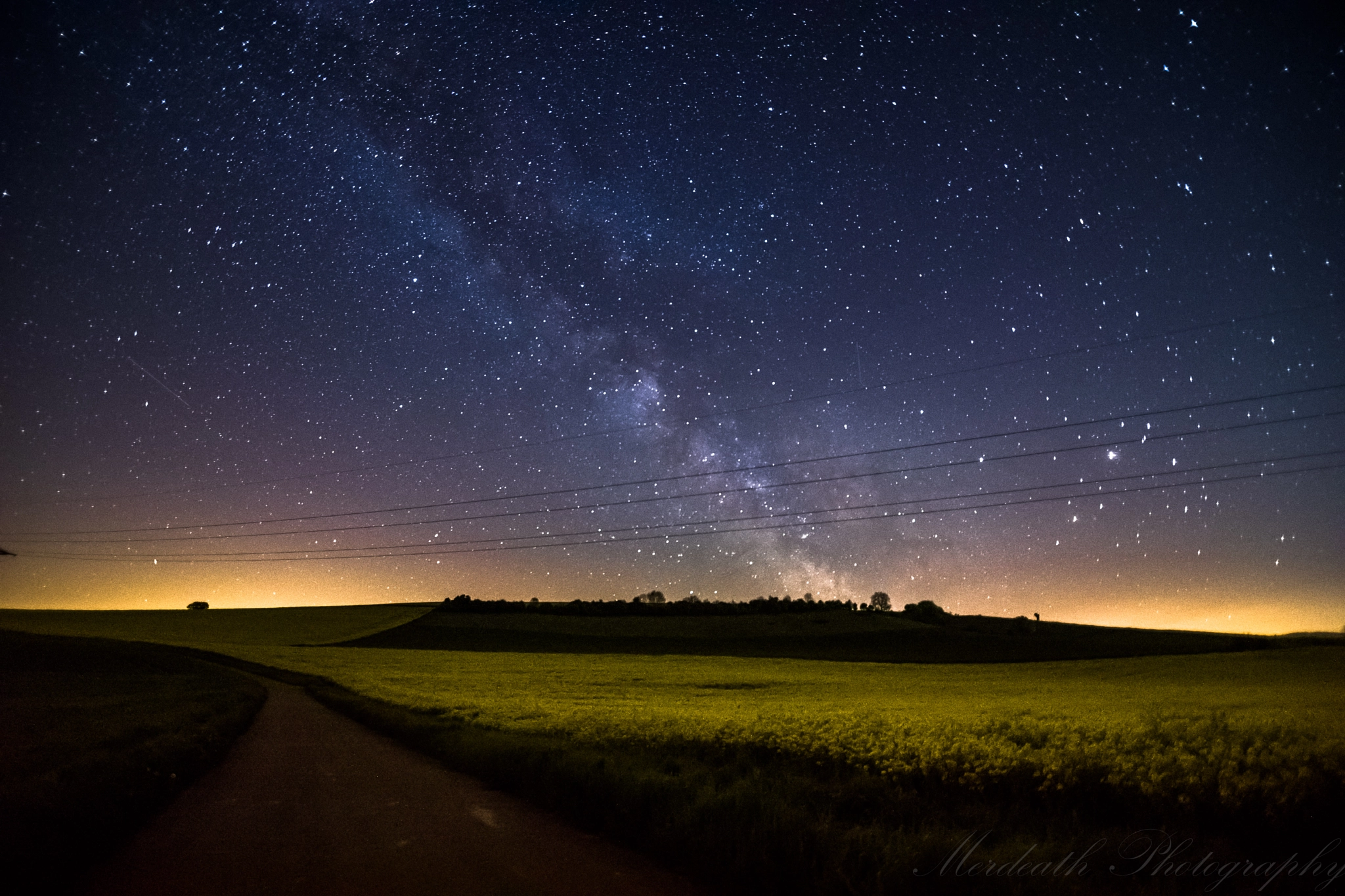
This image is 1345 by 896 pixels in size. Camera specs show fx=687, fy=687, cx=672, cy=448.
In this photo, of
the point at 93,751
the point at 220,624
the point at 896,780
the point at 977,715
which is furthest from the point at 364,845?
the point at 220,624

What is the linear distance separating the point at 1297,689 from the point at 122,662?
66.3 m

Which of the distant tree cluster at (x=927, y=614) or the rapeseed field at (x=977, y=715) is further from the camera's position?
the distant tree cluster at (x=927, y=614)

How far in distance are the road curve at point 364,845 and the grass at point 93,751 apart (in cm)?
46

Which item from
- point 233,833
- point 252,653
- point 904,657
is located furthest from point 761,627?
point 233,833

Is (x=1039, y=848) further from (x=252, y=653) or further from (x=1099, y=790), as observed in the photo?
(x=252, y=653)

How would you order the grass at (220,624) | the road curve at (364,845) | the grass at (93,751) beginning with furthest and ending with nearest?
the grass at (220,624) → the grass at (93,751) → the road curve at (364,845)

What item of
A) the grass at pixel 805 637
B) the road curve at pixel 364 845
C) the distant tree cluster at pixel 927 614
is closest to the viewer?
the road curve at pixel 364 845

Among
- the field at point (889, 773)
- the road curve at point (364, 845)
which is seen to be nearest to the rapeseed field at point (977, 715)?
the field at point (889, 773)

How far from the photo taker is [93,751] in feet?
46.5

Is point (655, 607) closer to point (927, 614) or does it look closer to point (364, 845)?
point (927, 614)

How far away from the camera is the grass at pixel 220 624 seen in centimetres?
7469

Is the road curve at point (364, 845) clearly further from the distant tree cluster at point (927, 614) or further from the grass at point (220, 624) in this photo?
the distant tree cluster at point (927, 614)

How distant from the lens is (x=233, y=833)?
884 centimetres

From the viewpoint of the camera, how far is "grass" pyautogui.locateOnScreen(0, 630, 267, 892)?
7785mm
